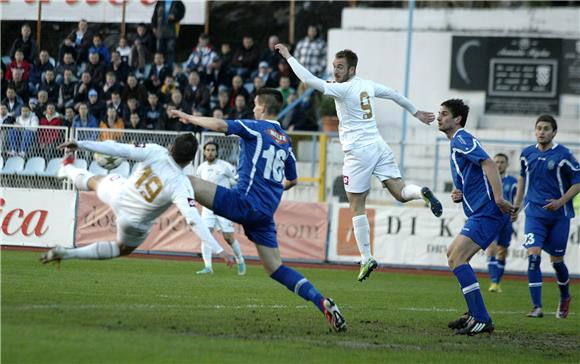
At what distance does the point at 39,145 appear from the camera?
78.2 ft

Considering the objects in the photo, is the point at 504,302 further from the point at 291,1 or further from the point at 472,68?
the point at 291,1

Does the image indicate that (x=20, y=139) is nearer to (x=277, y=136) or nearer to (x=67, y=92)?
(x=67, y=92)

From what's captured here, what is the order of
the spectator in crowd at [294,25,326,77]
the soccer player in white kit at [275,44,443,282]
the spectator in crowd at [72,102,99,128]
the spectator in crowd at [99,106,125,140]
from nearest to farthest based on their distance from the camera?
the soccer player in white kit at [275,44,443,282]
the spectator in crowd at [72,102,99,128]
the spectator in crowd at [99,106,125,140]
the spectator in crowd at [294,25,326,77]

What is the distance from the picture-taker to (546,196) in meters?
14.3

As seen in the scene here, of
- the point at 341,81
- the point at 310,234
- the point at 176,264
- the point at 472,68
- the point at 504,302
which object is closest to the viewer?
the point at 341,81

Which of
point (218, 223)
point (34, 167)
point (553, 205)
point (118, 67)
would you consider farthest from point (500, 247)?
point (118, 67)

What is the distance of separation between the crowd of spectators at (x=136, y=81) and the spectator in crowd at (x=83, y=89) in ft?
0.08

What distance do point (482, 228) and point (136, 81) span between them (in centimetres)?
1568

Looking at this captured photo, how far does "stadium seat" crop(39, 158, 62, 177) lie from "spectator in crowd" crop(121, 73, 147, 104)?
9.20ft

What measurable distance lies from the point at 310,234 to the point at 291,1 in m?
10.1

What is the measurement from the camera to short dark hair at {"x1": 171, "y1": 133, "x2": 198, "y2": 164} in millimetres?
10570

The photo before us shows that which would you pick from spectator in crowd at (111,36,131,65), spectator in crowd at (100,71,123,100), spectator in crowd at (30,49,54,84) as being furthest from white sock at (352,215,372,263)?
spectator in crowd at (111,36,131,65)

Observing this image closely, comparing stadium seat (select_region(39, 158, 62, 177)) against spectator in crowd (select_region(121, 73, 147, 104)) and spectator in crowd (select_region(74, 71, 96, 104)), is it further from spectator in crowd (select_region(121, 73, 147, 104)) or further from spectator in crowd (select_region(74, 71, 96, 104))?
spectator in crowd (select_region(121, 73, 147, 104))

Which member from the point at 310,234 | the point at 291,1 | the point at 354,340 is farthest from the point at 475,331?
the point at 291,1
